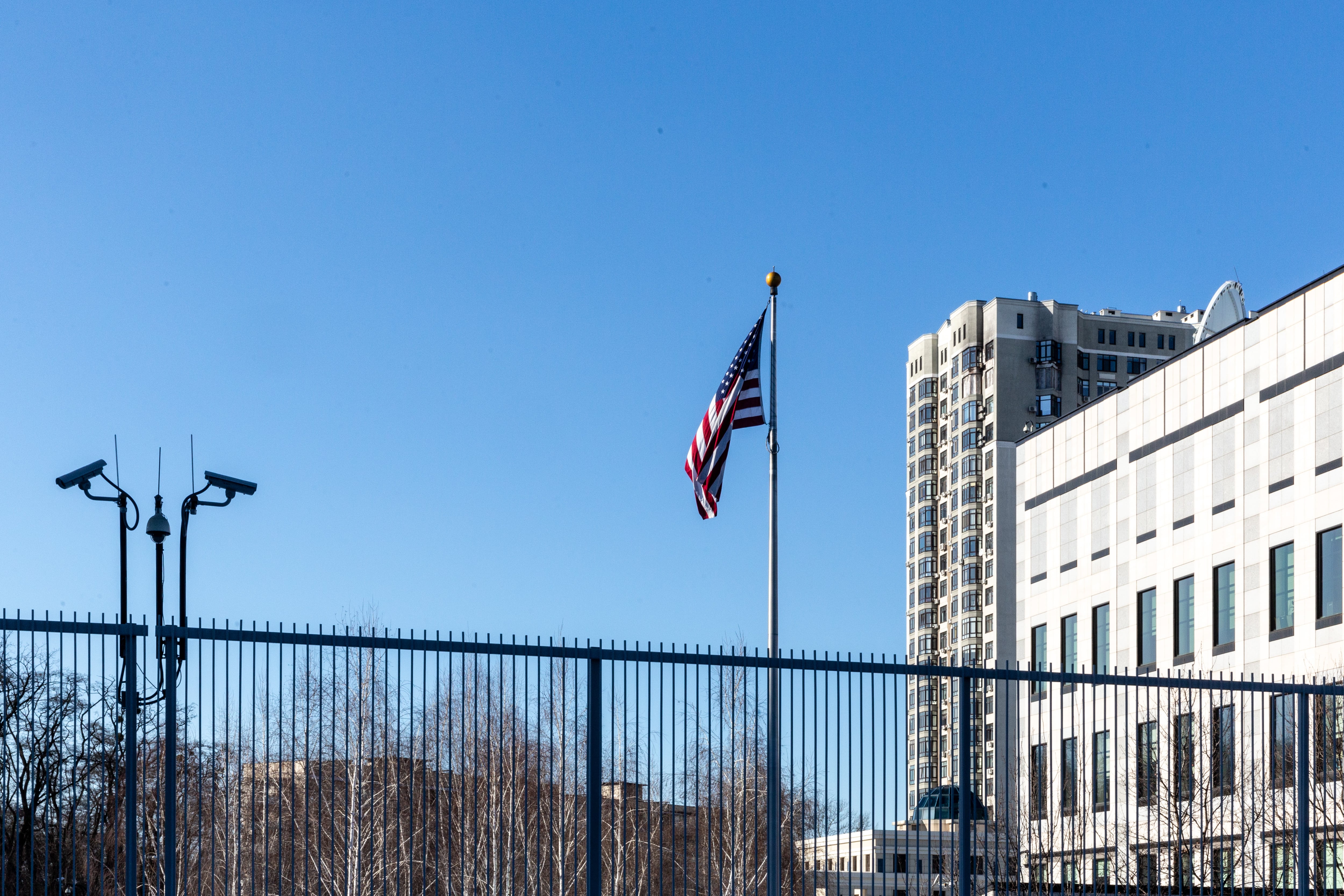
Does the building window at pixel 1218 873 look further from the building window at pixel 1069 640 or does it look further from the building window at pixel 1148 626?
the building window at pixel 1069 640

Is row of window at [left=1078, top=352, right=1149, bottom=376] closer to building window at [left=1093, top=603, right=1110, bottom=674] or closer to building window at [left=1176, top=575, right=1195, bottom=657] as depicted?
building window at [left=1093, top=603, right=1110, bottom=674]

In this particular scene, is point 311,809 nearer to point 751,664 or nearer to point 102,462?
point 751,664

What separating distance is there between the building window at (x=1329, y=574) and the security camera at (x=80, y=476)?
3665 cm

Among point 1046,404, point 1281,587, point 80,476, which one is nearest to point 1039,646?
point 1281,587

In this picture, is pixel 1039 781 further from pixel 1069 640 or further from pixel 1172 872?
pixel 1069 640

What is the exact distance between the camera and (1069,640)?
63.3m

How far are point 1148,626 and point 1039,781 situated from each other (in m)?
45.3

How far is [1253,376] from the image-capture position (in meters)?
51.4

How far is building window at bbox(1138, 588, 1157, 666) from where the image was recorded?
5694cm

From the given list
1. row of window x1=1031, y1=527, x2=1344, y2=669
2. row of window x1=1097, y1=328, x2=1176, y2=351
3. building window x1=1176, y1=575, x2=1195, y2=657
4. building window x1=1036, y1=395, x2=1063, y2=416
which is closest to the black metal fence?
row of window x1=1031, y1=527, x2=1344, y2=669

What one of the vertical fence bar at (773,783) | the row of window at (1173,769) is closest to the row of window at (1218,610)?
the row of window at (1173,769)

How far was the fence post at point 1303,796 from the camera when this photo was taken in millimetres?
14320

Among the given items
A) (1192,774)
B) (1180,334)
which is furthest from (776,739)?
(1180,334)

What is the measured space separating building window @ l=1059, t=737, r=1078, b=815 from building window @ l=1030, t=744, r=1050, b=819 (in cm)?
13
